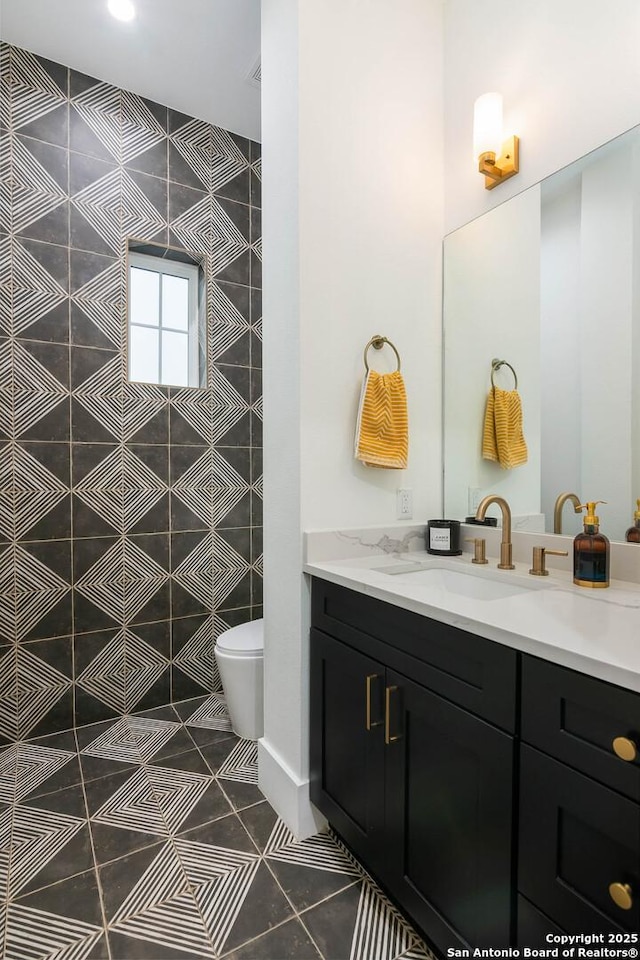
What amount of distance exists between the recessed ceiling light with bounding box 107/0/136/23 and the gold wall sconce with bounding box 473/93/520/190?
142 cm

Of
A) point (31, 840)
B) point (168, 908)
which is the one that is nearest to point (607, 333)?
point (168, 908)

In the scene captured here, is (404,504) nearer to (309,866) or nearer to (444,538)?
(444,538)

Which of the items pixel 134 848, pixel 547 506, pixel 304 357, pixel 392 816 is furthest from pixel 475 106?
pixel 134 848

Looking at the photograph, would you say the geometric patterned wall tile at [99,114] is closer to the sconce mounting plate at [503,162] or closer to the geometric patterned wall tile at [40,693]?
the sconce mounting plate at [503,162]

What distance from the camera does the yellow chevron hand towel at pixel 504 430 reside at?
1666mm

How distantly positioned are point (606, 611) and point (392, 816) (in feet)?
2.32

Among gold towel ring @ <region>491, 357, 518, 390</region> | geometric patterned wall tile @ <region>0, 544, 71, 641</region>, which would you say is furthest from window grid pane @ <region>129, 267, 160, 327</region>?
gold towel ring @ <region>491, 357, 518, 390</region>

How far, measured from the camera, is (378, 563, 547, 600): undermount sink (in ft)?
4.48

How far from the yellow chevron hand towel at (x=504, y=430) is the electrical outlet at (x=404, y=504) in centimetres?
30

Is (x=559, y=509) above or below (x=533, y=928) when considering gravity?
above

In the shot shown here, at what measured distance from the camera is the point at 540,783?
84 centimetres

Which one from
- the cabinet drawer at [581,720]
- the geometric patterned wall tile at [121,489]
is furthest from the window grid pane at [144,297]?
the cabinet drawer at [581,720]

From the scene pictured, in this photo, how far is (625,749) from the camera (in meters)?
0.72

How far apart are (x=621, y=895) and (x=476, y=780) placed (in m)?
0.28
